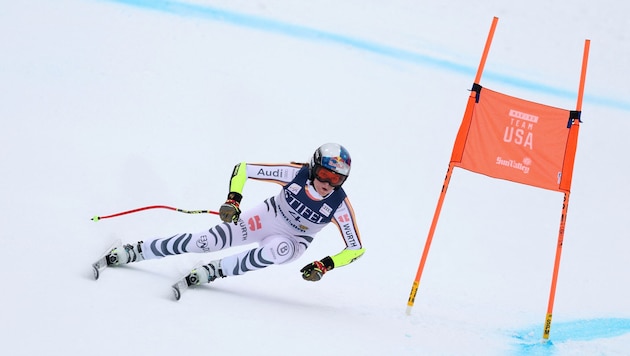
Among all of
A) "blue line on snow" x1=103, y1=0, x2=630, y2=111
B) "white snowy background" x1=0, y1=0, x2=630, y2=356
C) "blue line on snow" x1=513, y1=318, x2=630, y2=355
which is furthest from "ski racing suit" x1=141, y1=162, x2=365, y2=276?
"blue line on snow" x1=103, y1=0, x2=630, y2=111

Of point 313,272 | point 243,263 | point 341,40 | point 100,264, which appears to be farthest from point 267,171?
point 341,40

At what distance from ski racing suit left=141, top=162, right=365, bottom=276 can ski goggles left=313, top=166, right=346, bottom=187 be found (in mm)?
140

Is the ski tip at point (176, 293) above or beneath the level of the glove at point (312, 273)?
beneath

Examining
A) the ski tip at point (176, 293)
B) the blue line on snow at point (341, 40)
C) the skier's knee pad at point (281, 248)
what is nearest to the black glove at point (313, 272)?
the skier's knee pad at point (281, 248)

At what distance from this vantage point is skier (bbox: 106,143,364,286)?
528cm

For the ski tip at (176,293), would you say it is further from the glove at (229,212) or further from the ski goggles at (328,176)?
the ski goggles at (328,176)

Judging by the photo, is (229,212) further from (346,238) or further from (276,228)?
(346,238)

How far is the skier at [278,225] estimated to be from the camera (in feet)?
17.3

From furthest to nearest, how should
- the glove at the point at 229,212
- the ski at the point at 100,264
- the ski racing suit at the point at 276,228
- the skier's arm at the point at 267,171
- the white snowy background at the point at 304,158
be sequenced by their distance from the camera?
1. the skier's arm at the point at 267,171
2. the ski racing suit at the point at 276,228
3. the glove at the point at 229,212
4. the ski at the point at 100,264
5. the white snowy background at the point at 304,158

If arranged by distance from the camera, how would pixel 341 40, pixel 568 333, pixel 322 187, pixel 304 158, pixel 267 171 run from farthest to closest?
pixel 341 40 < pixel 304 158 < pixel 568 333 < pixel 267 171 < pixel 322 187

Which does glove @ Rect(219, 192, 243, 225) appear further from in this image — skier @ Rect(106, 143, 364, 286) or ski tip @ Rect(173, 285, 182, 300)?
ski tip @ Rect(173, 285, 182, 300)

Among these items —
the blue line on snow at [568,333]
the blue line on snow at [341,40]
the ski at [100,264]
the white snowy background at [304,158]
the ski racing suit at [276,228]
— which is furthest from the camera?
the blue line on snow at [341,40]

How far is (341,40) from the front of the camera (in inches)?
475

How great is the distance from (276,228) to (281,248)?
9.0 inches
